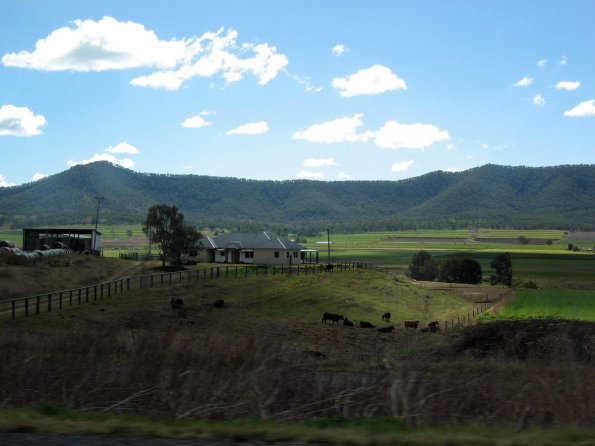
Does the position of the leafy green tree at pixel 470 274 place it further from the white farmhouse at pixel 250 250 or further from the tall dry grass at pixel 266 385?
the tall dry grass at pixel 266 385

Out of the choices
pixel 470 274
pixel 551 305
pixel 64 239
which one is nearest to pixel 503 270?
pixel 470 274

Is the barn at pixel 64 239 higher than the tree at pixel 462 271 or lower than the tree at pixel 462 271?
higher

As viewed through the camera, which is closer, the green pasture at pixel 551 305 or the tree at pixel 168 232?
the green pasture at pixel 551 305

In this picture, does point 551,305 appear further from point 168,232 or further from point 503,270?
point 168,232

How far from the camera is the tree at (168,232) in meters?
73.1

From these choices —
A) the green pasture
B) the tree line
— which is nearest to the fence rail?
the green pasture

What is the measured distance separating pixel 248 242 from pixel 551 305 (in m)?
37.8

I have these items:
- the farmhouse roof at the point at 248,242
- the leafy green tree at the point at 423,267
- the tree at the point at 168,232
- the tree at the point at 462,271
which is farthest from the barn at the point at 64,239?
the tree at the point at 462,271

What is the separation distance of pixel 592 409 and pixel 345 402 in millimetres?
3550

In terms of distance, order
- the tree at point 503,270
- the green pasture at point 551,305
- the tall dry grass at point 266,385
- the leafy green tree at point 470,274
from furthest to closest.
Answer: the leafy green tree at point 470,274
the tree at point 503,270
the green pasture at point 551,305
the tall dry grass at point 266,385

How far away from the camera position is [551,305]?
60.8m

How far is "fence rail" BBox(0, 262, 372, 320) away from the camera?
3042 cm

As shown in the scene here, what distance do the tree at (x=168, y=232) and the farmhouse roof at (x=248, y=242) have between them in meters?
5.58

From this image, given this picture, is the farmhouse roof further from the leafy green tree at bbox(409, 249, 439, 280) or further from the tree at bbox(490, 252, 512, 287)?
the tree at bbox(490, 252, 512, 287)
